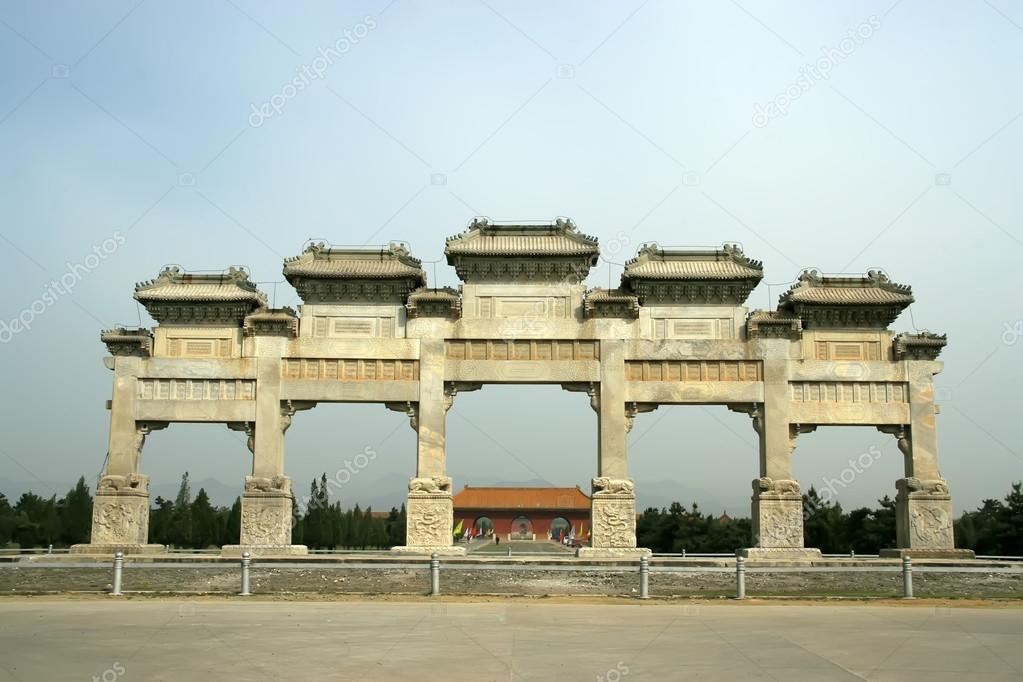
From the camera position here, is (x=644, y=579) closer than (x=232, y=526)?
Yes

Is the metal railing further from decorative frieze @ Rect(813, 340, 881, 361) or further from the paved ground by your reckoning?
decorative frieze @ Rect(813, 340, 881, 361)

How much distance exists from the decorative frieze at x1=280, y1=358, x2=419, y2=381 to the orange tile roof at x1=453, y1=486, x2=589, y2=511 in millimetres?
54025

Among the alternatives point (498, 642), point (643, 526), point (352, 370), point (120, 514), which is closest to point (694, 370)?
point (352, 370)

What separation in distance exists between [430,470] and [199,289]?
713cm

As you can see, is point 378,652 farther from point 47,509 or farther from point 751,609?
point 47,509

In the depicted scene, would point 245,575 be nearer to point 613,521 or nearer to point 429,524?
point 429,524

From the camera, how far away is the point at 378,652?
32.4 feet

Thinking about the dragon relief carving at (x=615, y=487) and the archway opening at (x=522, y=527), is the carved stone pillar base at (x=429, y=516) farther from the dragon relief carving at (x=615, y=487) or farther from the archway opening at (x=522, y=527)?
the archway opening at (x=522, y=527)

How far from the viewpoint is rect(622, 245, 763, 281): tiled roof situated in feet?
74.6

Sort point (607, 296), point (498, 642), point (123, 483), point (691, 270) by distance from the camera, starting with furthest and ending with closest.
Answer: point (691, 270)
point (607, 296)
point (123, 483)
point (498, 642)

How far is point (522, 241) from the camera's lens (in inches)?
915

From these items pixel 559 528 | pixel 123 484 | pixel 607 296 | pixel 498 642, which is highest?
pixel 607 296

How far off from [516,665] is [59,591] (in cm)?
1185

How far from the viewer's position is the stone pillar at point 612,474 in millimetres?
21750
